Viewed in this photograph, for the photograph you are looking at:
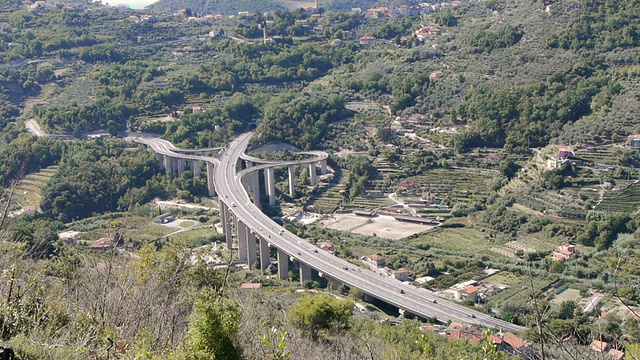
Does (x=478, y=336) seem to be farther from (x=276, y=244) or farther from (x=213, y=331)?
(x=213, y=331)

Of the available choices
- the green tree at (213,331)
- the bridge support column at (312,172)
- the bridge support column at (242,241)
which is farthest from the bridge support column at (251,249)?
the green tree at (213,331)

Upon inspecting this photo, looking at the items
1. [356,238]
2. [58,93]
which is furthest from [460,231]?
[58,93]

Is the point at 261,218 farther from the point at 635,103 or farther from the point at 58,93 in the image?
the point at 58,93

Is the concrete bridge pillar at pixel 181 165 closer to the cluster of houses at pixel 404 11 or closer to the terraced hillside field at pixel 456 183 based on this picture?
the terraced hillside field at pixel 456 183

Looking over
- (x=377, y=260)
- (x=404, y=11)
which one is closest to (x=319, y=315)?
(x=377, y=260)

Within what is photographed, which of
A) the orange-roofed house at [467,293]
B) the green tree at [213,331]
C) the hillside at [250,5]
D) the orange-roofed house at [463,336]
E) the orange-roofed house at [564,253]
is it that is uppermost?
the green tree at [213,331]
